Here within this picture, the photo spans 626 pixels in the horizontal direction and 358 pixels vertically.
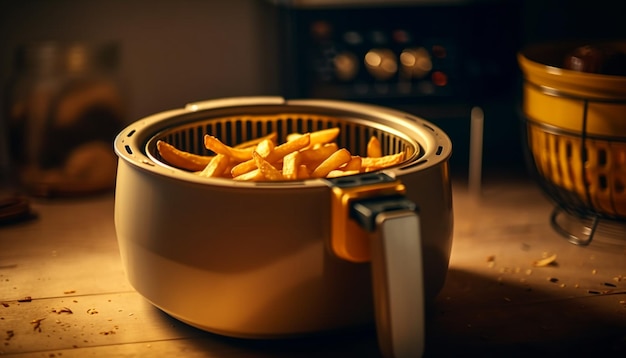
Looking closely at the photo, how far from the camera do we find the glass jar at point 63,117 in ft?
3.76

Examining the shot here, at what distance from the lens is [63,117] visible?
1148mm

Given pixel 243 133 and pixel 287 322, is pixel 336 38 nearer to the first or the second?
pixel 243 133

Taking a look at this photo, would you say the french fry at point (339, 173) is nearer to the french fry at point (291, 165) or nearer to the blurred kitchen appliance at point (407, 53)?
the french fry at point (291, 165)

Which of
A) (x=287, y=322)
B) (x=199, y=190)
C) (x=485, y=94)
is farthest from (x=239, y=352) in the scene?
(x=485, y=94)

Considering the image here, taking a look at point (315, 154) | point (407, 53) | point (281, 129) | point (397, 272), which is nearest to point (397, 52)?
point (407, 53)

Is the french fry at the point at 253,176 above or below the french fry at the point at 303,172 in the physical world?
above

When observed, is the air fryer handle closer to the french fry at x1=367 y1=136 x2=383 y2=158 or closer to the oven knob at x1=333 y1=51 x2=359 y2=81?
the french fry at x1=367 y1=136 x2=383 y2=158

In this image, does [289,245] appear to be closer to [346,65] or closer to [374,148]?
[374,148]

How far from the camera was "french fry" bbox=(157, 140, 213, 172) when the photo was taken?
812 millimetres

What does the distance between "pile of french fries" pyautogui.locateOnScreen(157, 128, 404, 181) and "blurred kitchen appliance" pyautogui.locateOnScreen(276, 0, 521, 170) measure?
0.36m

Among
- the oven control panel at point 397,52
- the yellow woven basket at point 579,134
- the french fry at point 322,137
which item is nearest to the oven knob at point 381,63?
the oven control panel at point 397,52

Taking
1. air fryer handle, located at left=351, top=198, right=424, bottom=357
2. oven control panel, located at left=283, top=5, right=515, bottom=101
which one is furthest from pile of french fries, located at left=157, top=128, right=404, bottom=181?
oven control panel, located at left=283, top=5, right=515, bottom=101

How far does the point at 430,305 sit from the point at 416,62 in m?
0.49

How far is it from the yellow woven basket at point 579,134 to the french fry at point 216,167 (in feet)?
1.40
